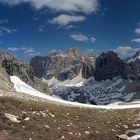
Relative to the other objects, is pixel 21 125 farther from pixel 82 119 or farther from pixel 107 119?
pixel 107 119

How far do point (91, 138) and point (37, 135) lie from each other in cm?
731

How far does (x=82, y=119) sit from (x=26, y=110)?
8.60 meters

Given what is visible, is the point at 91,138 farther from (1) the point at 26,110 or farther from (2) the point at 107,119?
(2) the point at 107,119

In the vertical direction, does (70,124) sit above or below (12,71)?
below

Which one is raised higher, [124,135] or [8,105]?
[8,105]

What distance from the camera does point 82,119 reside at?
50.1 metres

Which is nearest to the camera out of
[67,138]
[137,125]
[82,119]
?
[67,138]

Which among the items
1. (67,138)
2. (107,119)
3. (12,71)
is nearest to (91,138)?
(67,138)

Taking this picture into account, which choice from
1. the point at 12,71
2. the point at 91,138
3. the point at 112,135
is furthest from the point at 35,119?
the point at 12,71

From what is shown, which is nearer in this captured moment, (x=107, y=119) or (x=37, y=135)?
(x=37, y=135)

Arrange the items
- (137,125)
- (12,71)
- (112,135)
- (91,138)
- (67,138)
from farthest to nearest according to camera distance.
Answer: (12,71) → (137,125) → (112,135) → (91,138) → (67,138)

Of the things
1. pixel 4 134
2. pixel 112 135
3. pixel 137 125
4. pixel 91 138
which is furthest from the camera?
pixel 137 125

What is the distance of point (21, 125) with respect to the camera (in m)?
37.8

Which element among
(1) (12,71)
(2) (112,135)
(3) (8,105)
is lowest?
(2) (112,135)
